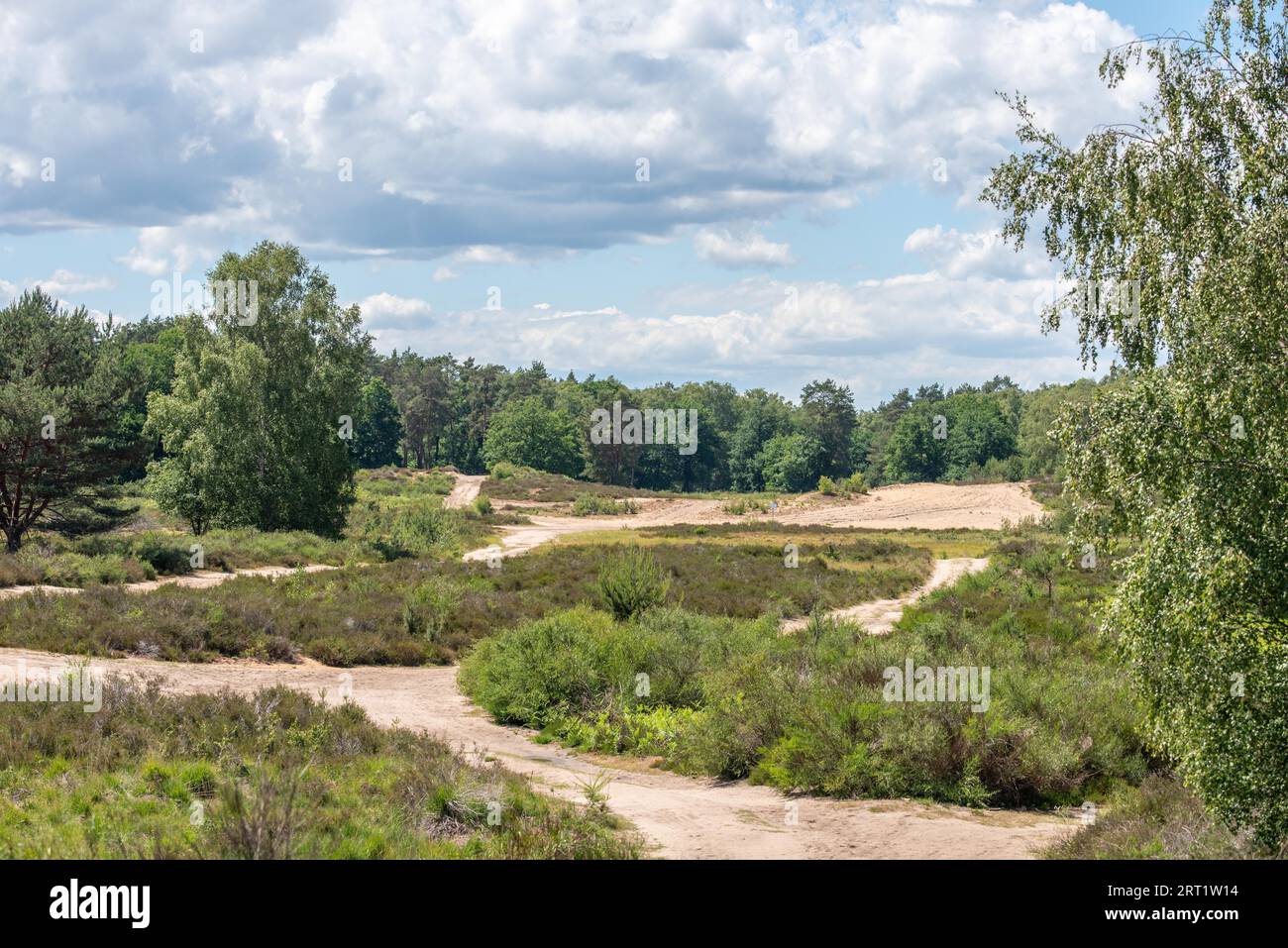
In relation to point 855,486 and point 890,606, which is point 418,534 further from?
point 855,486

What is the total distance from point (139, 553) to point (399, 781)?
2375 centimetres

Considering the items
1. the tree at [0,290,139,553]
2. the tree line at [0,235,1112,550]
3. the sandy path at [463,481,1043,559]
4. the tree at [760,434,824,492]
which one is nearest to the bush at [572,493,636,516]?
the sandy path at [463,481,1043,559]

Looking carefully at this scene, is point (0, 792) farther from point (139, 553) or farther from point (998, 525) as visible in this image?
point (998, 525)

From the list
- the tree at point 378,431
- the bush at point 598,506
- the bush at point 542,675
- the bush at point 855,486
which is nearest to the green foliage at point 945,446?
the bush at point 855,486

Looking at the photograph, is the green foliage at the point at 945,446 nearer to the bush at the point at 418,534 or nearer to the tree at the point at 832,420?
the tree at the point at 832,420

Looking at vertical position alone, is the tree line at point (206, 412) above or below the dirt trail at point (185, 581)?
above

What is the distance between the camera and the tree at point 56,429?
32188mm

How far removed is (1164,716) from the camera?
33.2 feet

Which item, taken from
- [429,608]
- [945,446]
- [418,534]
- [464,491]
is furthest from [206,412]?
[945,446]

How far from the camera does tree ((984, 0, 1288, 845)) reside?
9.27 meters

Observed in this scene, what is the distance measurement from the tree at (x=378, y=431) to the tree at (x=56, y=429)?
256 feet

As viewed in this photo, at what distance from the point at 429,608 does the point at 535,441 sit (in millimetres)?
93233

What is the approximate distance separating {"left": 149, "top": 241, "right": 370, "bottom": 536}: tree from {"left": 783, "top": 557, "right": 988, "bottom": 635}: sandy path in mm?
24065
